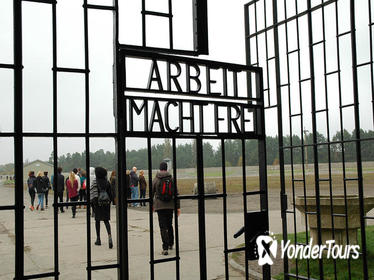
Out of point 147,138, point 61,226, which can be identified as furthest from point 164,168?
point 61,226

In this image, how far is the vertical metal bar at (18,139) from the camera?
3.43 metres

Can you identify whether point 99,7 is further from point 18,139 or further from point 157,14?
point 18,139

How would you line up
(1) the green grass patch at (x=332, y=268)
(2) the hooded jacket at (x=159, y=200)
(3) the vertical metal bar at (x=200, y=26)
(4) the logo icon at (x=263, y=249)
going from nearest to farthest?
(3) the vertical metal bar at (x=200, y=26) → (4) the logo icon at (x=263, y=249) → (1) the green grass patch at (x=332, y=268) → (2) the hooded jacket at (x=159, y=200)

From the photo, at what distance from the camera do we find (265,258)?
4.52 metres

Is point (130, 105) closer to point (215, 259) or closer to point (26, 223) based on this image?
point (215, 259)

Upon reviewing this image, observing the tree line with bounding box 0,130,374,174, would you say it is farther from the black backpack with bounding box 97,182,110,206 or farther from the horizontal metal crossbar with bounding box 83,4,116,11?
the horizontal metal crossbar with bounding box 83,4,116,11

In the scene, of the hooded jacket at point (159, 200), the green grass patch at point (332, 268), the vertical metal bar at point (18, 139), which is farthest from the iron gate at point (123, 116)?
the hooded jacket at point (159, 200)

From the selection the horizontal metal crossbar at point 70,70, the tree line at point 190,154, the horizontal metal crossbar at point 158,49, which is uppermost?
the horizontal metal crossbar at point 158,49

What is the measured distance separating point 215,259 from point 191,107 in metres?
4.07

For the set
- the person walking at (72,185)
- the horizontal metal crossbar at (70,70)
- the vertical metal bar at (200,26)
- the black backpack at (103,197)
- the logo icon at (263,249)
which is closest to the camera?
the horizontal metal crossbar at (70,70)

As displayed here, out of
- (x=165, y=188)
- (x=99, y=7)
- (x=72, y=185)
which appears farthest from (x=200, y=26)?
(x=72, y=185)

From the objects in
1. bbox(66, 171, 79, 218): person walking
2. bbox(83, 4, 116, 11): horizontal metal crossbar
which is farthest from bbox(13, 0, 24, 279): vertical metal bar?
bbox(66, 171, 79, 218): person walking

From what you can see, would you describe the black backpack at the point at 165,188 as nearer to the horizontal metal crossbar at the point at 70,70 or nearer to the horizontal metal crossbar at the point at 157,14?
the horizontal metal crossbar at the point at 157,14

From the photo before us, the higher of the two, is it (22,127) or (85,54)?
(85,54)
